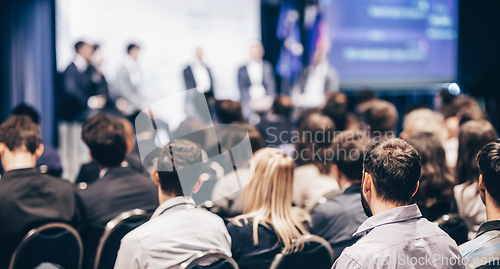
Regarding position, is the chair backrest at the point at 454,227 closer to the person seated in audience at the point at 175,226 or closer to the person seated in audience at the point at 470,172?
the person seated in audience at the point at 470,172

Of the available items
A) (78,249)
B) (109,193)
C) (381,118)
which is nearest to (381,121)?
(381,118)

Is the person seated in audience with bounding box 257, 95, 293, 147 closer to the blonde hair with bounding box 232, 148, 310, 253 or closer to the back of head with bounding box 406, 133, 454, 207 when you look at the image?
the back of head with bounding box 406, 133, 454, 207

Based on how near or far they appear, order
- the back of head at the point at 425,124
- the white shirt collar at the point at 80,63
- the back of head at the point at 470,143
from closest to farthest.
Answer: the back of head at the point at 470,143
the back of head at the point at 425,124
the white shirt collar at the point at 80,63

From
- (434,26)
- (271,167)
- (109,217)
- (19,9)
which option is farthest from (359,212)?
(434,26)

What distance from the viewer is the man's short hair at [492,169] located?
1392 millimetres

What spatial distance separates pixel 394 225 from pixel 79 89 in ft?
16.5

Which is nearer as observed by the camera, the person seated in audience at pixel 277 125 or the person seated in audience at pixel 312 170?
the person seated in audience at pixel 312 170

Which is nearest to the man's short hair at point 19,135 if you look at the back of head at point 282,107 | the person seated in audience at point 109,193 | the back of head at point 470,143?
the person seated in audience at point 109,193

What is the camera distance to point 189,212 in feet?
5.30

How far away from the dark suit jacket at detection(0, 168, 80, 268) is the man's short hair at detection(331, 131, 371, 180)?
141cm

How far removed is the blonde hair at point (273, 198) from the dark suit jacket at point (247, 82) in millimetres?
4739

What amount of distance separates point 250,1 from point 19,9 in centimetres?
358

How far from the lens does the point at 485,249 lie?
4.18 feet

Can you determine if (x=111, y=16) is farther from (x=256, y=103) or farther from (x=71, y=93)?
(x=256, y=103)
